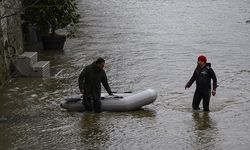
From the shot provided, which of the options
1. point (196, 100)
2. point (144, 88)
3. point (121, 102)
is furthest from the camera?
point (144, 88)

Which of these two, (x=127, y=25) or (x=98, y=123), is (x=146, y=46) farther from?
(x=98, y=123)

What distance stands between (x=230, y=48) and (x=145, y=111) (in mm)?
12622

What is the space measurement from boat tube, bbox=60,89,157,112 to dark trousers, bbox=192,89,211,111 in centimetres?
112

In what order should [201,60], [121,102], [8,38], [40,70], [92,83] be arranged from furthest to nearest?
[8,38] → [40,70] → [121,102] → [92,83] → [201,60]

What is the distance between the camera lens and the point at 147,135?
492 inches

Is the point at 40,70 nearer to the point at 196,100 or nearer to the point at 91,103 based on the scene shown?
the point at 91,103

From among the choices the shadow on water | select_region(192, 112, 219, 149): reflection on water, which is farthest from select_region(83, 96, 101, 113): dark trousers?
select_region(192, 112, 219, 149): reflection on water

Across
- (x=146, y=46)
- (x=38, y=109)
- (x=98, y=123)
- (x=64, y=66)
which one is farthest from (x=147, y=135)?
(x=146, y=46)

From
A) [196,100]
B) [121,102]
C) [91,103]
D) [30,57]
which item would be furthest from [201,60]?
[30,57]

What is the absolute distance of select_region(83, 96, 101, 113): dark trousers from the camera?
1465cm

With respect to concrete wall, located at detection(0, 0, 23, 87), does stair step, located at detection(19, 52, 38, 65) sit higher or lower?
lower

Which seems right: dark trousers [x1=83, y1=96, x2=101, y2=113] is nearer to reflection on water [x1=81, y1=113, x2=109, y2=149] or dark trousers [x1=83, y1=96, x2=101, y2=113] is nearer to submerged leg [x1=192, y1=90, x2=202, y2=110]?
reflection on water [x1=81, y1=113, x2=109, y2=149]

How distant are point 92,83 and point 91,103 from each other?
72 cm

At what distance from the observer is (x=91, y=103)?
1486cm
